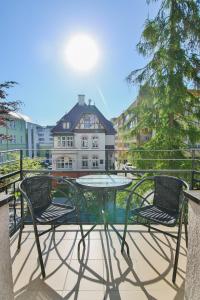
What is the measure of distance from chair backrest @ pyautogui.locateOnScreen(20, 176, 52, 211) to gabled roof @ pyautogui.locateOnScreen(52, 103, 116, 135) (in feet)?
52.9

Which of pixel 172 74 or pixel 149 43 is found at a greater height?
pixel 149 43

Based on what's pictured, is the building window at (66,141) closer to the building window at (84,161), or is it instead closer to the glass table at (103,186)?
the building window at (84,161)

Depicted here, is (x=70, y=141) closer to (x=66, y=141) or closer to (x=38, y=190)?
(x=66, y=141)

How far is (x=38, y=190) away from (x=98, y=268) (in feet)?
3.20

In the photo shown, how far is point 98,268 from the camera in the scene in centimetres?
192

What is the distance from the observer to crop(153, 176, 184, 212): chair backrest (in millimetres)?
2086

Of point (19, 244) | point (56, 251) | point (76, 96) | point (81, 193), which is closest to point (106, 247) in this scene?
point (56, 251)

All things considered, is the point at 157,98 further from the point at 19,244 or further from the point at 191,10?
the point at 19,244

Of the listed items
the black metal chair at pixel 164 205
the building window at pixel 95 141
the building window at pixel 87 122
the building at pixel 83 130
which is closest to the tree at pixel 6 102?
the black metal chair at pixel 164 205

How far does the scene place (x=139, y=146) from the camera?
7.72 m

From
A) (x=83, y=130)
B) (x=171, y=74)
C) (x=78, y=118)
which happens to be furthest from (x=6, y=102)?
(x=78, y=118)

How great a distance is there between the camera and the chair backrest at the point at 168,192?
2.09 meters

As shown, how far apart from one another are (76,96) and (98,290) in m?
18.5

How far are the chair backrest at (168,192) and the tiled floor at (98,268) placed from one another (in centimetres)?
45
